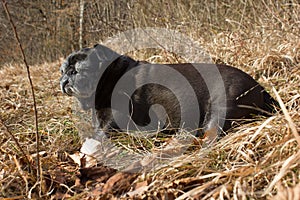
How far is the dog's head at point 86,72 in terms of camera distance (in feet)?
9.27

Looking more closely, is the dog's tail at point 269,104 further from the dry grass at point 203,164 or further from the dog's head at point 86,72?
the dog's head at point 86,72

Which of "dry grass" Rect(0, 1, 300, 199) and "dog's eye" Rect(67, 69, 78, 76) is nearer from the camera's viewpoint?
"dry grass" Rect(0, 1, 300, 199)

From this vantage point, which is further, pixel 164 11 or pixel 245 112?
pixel 164 11

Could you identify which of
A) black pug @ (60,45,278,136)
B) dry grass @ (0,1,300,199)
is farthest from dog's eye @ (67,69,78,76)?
dry grass @ (0,1,300,199)

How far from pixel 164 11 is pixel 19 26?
24.0ft

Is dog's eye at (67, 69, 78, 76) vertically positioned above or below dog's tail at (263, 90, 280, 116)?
above

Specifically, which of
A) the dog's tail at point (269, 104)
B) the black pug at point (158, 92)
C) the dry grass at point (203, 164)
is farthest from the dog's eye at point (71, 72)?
the dog's tail at point (269, 104)

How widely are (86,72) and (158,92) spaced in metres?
0.59

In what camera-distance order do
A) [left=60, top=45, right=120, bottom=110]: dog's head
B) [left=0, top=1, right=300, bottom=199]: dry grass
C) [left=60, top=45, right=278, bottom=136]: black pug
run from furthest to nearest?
1. [left=60, top=45, right=120, bottom=110]: dog's head
2. [left=60, top=45, right=278, bottom=136]: black pug
3. [left=0, top=1, right=300, bottom=199]: dry grass

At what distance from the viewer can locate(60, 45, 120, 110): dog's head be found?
111 inches

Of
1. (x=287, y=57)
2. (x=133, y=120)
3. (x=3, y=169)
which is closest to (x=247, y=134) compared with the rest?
(x=133, y=120)

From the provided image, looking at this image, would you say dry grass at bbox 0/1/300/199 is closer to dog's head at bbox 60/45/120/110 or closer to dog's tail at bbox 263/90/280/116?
dog's tail at bbox 263/90/280/116

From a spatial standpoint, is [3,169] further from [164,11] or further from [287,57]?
[164,11]

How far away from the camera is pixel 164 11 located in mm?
5332
